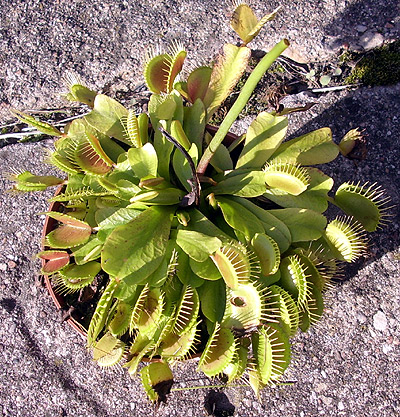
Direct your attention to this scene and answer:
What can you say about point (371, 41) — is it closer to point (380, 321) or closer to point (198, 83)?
point (198, 83)

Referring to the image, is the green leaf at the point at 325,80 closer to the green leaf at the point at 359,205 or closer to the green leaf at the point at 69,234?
the green leaf at the point at 359,205

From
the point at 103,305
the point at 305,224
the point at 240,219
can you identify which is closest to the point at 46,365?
the point at 103,305

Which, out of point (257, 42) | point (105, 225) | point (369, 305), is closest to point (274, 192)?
point (105, 225)

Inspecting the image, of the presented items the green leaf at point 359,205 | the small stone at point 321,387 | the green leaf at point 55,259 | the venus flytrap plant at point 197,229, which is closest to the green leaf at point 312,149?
the venus flytrap plant at point 197,229

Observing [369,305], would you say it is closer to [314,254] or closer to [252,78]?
[314,254]

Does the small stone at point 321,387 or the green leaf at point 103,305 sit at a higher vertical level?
the green leaf at point 103,305
